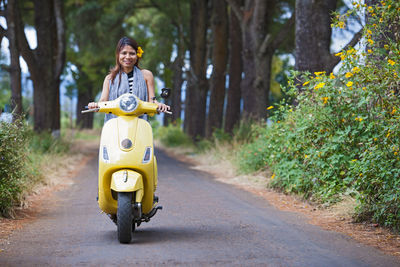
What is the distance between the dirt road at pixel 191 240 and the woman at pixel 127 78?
145cm

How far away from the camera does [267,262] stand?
4555mm

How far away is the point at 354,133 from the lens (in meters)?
7.25

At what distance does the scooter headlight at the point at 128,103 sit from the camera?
5.29m

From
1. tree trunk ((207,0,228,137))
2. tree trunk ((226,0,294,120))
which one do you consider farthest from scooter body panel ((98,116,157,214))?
tree trunk ((207,0,228,137))

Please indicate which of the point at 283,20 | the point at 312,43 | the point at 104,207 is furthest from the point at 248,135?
the point at 283,20

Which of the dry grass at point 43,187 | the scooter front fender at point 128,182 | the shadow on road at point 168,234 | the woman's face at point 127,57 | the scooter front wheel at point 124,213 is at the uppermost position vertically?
the woman's face at point 127,57

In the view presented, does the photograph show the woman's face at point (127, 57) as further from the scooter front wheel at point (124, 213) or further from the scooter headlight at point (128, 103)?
the scooter front wheel at point (124, 213)

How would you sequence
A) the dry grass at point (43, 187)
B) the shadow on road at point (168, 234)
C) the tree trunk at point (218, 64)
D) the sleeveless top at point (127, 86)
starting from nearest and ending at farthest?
the shadow on road at point (168, 234)
the sleeveless top at point (127, 86)
the dry grass at point (43, 187)
the tree trunk at point (218, 64)

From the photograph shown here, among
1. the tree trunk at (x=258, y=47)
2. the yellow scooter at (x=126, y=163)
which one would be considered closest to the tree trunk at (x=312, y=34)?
the tree trunk at (x=258, y=47)

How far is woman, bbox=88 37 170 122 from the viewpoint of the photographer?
589cm

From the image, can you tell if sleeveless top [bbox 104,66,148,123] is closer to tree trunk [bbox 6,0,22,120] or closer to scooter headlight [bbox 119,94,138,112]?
scooter headlight [bbox 119,94,138,112]

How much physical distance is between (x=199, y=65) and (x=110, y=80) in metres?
17.7

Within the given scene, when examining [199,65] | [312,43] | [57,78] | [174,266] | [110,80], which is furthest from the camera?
[199,65]

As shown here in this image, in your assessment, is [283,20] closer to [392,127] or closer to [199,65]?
[199,65]
